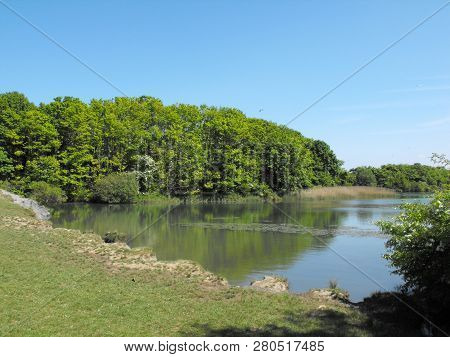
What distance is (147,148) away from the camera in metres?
60.8

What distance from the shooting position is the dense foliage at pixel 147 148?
5094 cm

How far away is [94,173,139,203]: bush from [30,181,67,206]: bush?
5562 mm

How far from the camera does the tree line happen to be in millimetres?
50938

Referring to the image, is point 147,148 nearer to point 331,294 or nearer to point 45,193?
point 45,193

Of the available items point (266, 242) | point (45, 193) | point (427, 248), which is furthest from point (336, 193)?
point (427, 248)

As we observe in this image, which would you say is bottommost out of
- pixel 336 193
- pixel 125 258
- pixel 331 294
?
pixel 331 294

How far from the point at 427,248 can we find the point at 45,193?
4286 centimetres

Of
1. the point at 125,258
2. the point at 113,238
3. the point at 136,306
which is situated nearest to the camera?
the point at 136,306

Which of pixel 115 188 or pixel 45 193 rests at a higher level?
pixel 115 188

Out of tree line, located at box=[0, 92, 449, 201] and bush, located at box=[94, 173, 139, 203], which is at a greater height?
tree line, located at box=[0, 92, 449, 201]

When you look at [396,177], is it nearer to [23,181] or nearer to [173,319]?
[23,181]

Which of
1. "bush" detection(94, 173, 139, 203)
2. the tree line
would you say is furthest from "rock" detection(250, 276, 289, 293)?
"bush" detection(94, 173, 139, 203)

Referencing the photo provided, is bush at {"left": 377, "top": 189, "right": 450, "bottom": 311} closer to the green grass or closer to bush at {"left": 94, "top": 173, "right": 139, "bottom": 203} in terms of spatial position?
the green grass
